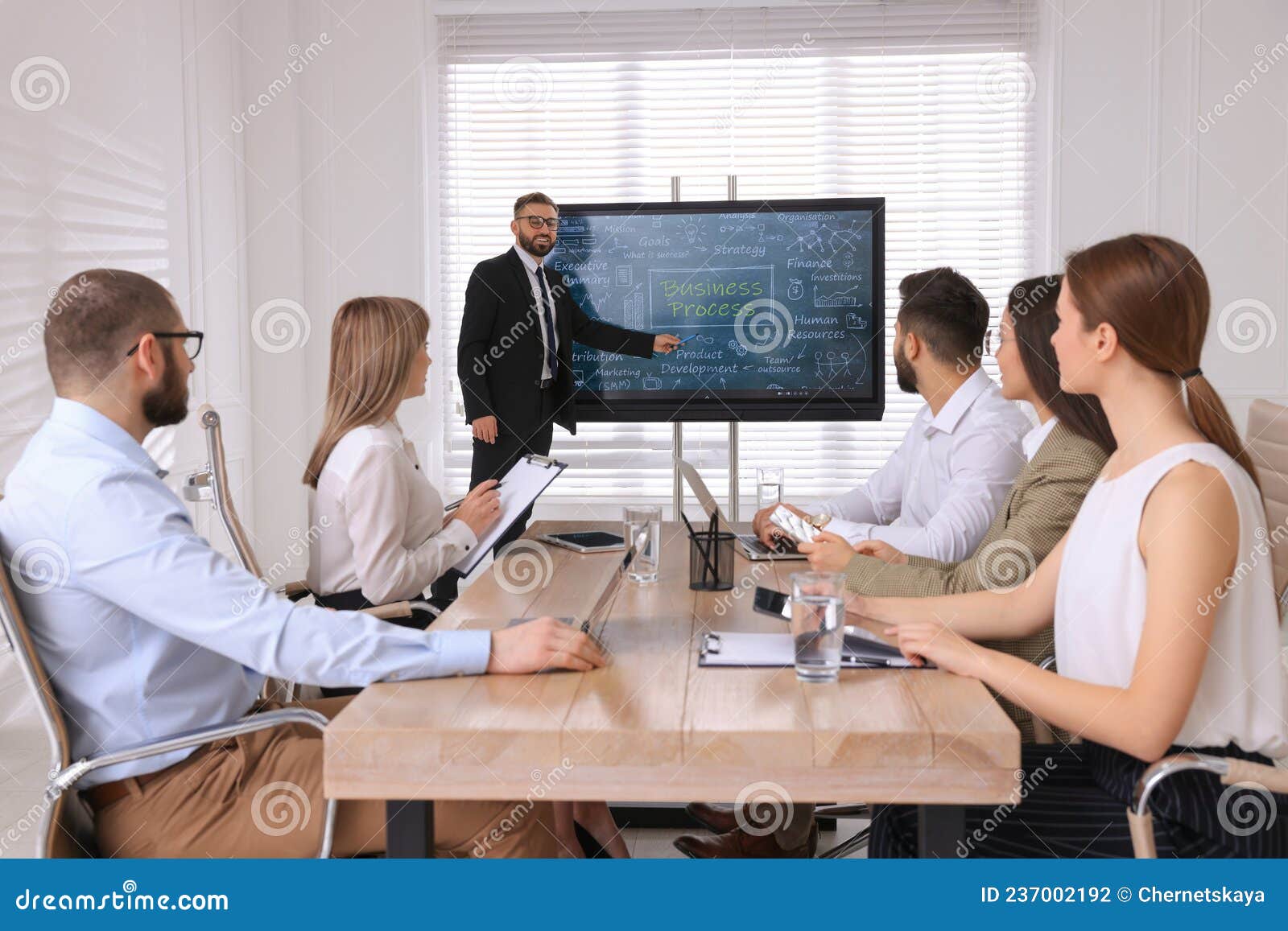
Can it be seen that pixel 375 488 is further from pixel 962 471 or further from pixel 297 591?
pixel 962 471

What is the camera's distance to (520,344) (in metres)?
4.46

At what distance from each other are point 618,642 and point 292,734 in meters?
0.55

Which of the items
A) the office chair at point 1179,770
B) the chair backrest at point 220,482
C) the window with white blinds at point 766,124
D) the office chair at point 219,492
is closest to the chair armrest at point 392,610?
the office chair at point 219,492

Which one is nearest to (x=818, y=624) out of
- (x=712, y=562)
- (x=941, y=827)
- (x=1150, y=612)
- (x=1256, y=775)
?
(x=941, y=827)

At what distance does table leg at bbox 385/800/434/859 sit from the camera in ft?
4.55

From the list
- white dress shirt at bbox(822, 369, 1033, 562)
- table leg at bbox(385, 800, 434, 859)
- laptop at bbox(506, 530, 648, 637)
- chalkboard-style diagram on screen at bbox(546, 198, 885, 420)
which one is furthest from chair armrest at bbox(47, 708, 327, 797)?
chalkboard-style diagram on screen at bbox(546, 198, 885, 420)

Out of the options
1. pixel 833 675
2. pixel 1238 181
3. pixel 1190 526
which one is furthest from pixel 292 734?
pixel 1238 181

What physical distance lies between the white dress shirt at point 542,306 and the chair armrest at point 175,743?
9.57ft

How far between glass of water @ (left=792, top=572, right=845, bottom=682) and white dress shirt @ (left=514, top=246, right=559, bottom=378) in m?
2.98

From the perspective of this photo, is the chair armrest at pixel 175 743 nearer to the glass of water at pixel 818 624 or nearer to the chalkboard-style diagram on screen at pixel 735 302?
the glass of water at pixel 818 624

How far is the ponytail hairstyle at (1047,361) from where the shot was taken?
→ 2.00 metres

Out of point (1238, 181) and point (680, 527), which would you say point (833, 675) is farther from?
point (1238, 181)

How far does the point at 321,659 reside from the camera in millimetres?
1559
